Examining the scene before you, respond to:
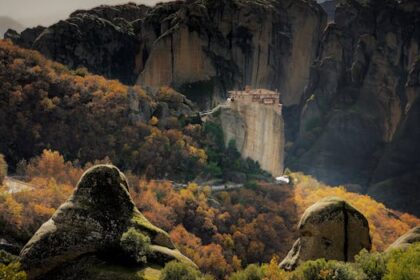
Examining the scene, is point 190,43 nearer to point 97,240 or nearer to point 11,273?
point 97,240

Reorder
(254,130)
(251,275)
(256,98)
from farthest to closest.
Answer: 1. (256,98)
2. (254,130)
3. (251,275)

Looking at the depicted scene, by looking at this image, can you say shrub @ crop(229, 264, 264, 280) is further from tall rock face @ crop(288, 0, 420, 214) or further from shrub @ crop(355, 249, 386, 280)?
tall rock face @ crop(288, 0, 420, 214)

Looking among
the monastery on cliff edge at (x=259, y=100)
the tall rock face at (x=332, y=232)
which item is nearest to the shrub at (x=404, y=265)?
the tall rock face at (x=332, y=232)

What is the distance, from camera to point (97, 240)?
2211 centimetres

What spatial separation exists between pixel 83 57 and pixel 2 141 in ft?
118

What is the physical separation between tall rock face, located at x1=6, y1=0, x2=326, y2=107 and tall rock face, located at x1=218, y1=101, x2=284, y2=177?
38.2 ft

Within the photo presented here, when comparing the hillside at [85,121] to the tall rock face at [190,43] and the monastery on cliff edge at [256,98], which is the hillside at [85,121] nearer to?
the monastery on cliff edge at [256,98]

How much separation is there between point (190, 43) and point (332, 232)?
7576 centimetres

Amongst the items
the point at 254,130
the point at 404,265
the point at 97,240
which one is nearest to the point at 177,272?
the point at 97,240

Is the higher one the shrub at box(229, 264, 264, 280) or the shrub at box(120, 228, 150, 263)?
the shrub at box(120, 228, 150, 263)

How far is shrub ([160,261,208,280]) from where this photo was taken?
2056 cm

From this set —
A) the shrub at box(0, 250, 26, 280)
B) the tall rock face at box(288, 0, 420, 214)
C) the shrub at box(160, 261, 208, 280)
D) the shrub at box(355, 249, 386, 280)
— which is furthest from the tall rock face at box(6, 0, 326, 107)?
the shrub at box(0, 250, 26, 280)

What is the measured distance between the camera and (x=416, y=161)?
105 meters

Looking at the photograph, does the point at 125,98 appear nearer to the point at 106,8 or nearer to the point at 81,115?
the point at 81,115
